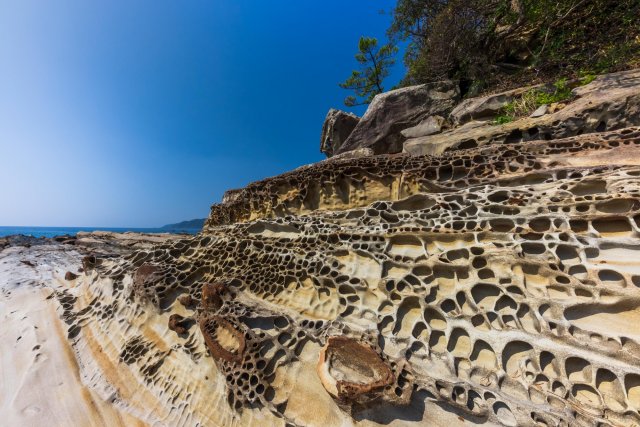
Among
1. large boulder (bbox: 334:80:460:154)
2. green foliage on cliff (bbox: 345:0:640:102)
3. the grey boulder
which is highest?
green foliage on cliff (bbox: 345:0:640:102)

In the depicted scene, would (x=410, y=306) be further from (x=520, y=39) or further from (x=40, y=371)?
(x=520, y=39)

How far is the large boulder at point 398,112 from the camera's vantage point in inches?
311

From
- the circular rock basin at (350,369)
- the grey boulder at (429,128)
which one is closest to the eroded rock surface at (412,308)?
the circular rock basin at (350,369)

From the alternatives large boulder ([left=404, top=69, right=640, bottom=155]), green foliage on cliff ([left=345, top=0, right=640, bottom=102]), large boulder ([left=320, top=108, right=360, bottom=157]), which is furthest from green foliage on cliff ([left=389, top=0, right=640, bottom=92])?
large boulder ([left=320, top=108, right=360, bottom=157])

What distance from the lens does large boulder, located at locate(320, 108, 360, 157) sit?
33.9ft

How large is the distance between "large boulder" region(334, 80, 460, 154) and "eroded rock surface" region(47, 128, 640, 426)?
13.8 ft

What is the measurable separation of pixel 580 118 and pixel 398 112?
476cm

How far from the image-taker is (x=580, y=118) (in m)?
3.88

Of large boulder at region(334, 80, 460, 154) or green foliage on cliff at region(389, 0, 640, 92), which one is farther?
large boulder at region(334, 80, 460, 154)

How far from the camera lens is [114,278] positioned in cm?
444

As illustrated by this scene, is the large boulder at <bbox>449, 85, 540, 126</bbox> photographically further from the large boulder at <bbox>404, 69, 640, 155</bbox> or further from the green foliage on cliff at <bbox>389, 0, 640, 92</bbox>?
the green foliage on cliff at <bbox>389, 0, 640, 92</bbox>

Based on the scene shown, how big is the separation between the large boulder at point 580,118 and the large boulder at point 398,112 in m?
3.23

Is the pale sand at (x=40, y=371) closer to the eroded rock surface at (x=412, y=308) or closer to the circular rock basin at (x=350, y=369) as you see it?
the eroded rock surface at (x=412, y=308)

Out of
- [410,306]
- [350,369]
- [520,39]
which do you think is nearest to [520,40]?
[520,39]
